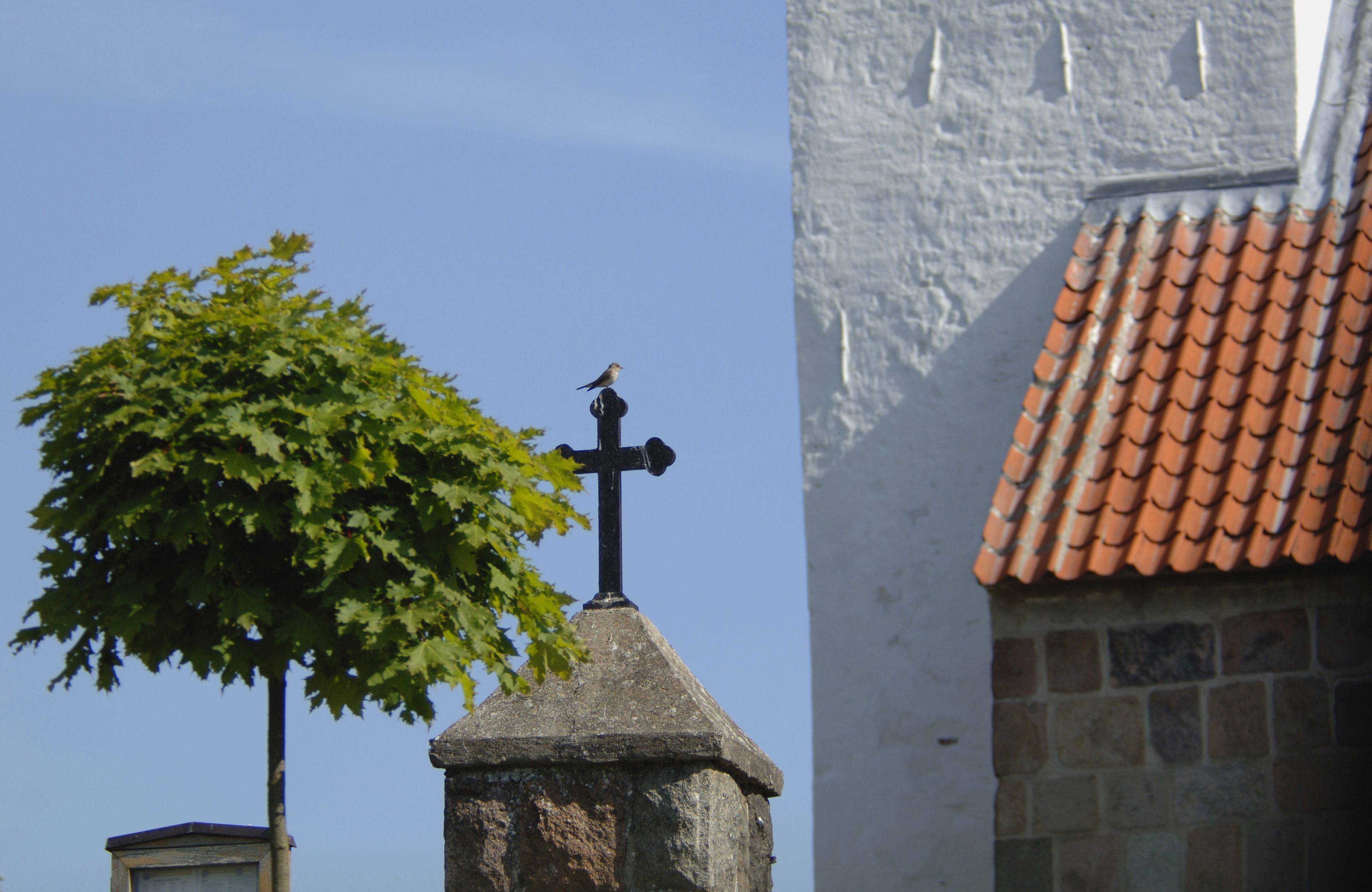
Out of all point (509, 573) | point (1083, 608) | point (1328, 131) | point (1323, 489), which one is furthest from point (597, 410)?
point (1328, 131)

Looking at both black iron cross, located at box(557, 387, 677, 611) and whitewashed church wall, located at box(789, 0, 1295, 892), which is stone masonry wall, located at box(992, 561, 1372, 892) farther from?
black iron cross, located at box(557, 387, 677, 611)

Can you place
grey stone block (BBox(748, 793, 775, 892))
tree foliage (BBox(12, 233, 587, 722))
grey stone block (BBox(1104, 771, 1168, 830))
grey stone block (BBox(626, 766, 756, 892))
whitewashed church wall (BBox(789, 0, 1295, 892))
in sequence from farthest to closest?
whitewashed church wall (BBox(789, 0, 1295, 892)) < grey stone block (BBox(748, 793, 775, 892)) < grey stone block (BBox(626, 766, 756, 892)) < grey stone block (BBox(1104, 771, 1168, 830)) < tree foliage (BBox(12, 233, 587, 722))

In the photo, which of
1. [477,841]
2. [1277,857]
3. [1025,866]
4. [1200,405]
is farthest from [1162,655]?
[477,841]

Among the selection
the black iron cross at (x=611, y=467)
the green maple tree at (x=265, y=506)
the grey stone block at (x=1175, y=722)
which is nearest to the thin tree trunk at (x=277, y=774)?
the green maple tree at (x=265, y=506)

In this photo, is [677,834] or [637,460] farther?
[637,460]

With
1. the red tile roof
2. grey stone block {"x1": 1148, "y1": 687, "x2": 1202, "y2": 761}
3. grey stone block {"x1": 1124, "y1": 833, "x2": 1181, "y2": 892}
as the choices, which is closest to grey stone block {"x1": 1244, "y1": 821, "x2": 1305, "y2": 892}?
grey stone block {"x1": 1124, "y1": 833, "x2": 1181, "y2": 892}

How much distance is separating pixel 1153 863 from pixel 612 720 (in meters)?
2.01

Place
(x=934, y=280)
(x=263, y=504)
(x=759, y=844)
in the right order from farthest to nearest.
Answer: (x=934, y=280)
(x=759, y=844)
(x=263, y=504)

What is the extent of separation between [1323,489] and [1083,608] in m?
0.95

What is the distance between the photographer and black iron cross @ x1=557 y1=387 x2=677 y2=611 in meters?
6.23

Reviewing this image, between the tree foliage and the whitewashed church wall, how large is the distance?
6.50 ft

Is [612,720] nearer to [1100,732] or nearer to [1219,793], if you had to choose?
[1100,732]

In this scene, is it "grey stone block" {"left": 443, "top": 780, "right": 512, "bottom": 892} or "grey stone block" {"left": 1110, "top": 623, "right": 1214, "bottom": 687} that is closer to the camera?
"grey stone block" {"left": 1110, "top": 623, "right": 1214, "bottom": 687}

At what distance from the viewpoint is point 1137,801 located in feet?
17.1
